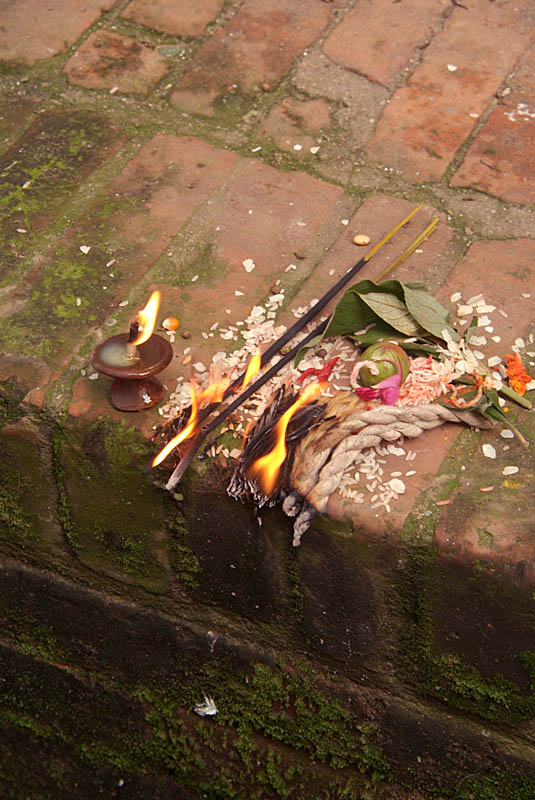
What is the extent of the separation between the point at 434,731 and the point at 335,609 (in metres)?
0.39

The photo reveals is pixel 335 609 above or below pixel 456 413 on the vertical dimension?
below

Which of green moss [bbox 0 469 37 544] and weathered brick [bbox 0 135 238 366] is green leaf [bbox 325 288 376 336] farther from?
green moss [bbox 0 469 37 544]

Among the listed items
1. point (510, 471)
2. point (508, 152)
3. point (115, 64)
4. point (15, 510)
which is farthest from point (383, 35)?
point (15, 510)

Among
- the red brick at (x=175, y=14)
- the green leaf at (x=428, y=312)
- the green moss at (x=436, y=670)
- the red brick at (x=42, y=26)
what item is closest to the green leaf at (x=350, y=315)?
the green leaf at (x=428, y=312)

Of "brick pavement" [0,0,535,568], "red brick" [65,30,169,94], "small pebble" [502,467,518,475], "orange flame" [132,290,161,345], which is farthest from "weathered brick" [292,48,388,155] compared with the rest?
"small pebble" [502,467,518,475]

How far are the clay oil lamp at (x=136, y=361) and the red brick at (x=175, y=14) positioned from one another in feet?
5.07

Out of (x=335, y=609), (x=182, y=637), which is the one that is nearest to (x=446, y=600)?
(x=335, y=609)

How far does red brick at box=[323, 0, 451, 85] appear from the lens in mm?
3334

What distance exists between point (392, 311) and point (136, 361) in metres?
0.69

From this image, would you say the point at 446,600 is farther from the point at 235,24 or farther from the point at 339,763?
the point at 235,24

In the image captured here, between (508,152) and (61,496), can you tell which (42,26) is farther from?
(61,496)

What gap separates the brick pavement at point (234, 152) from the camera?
271cm

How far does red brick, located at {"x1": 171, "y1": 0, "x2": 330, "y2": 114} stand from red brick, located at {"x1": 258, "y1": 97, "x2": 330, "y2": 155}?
147mm

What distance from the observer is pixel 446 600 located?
7.27ft
